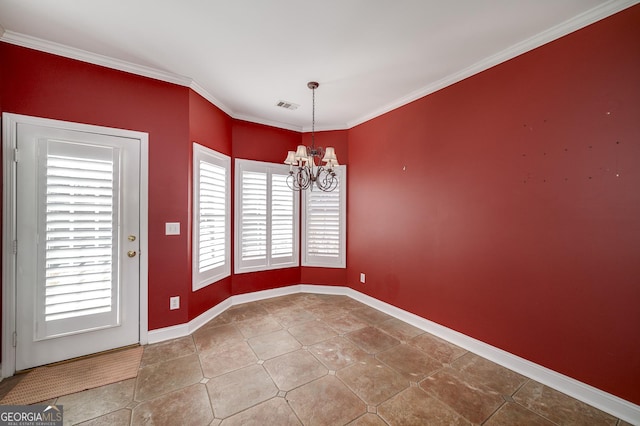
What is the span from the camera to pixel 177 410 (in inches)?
69.0

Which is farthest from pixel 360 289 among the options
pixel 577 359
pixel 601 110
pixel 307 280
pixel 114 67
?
pixel 114 67

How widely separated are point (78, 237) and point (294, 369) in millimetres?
2333

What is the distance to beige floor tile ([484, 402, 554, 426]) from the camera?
1666 mm

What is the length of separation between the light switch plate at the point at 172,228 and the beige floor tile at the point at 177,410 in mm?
1529

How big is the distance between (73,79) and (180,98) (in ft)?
2.88

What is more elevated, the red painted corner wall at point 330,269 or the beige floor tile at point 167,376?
the red painted corner wall at point 330,269

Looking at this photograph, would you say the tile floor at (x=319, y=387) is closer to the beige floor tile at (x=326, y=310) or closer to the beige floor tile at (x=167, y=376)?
the beige floor tile at (x=167, y=376)

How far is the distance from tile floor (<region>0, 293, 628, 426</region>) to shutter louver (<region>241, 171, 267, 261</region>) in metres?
1.24

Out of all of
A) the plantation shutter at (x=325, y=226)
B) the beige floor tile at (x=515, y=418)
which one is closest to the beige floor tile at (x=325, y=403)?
the beige floor tile at (x=515, y=418)

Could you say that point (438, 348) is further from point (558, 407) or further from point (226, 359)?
point (226, 359)

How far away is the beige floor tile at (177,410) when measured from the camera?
1660 mm

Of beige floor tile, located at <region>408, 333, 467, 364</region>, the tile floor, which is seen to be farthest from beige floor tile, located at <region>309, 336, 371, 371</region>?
beige floor tile, located at <region>408, 333, 467, 364</region>

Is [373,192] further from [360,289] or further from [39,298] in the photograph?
[39,298]

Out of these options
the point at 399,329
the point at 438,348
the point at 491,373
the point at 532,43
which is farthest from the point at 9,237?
the point at 532,43
